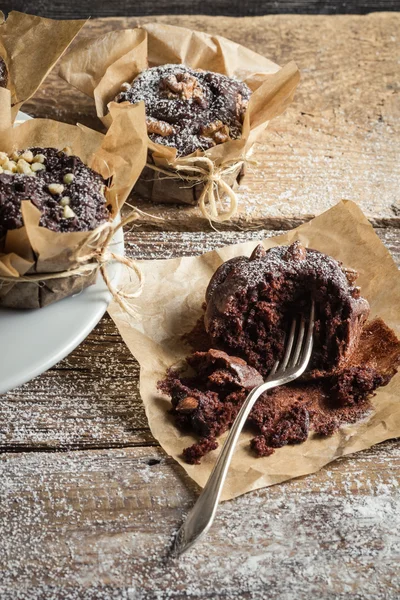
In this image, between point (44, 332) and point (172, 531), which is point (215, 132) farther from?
point (172, 531)

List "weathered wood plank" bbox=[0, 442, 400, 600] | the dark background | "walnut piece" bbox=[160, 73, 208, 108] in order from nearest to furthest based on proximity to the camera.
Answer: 1. "weathered wood plank" bbox=[0, 442, 400, 600]
2. "walnut piece" bbox=[160, 73, 208, 108]
3. the dark background

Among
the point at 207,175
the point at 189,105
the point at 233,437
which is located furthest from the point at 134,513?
the point at 189,105

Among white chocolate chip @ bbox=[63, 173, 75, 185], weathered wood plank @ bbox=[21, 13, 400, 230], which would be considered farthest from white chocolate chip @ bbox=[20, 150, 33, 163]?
weathered wood plank @ bbox=[21, 13, 400, 230]

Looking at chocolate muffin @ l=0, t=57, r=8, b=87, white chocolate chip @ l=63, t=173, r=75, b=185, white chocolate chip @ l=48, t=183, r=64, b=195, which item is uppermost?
white chocolate chip @ l=63, t=173, r=75, b=185

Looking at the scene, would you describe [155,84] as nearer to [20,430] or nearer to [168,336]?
[168,336]

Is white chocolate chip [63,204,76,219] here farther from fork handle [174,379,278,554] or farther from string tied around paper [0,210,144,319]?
fork handle [174,379,278,554]

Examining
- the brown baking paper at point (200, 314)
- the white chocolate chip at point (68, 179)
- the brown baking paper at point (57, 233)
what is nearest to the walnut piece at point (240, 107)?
the brown baking paper at point (200, 314)

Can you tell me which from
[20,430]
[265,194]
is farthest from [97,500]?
[265,194]
